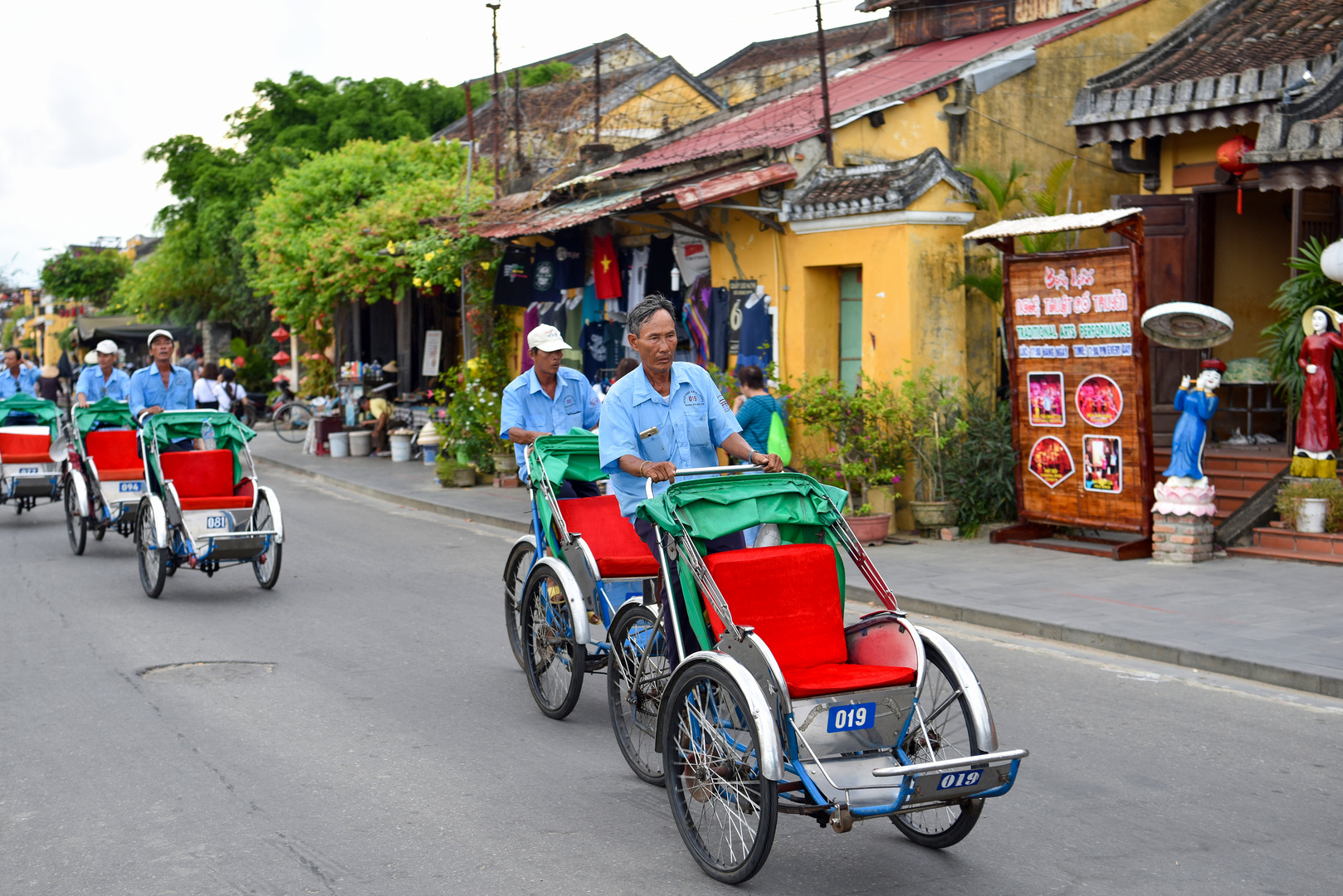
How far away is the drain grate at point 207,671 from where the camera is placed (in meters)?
7.02

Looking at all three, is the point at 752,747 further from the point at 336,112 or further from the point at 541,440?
the point at 336,112

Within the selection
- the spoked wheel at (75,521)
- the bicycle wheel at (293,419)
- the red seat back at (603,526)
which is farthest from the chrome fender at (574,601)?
the bicycle wheel at (293,419)

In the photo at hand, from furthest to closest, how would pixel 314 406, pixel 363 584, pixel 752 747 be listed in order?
pixel 314 406 < pixel 363 584 < pixel 752 747

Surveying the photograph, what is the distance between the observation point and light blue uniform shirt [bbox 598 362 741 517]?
542 centimetres

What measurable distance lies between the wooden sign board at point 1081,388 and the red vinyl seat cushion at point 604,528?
230 inches

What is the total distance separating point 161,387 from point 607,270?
675 centimetres

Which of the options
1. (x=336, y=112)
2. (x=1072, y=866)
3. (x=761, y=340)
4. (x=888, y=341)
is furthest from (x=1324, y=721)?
(x=336, y=112)

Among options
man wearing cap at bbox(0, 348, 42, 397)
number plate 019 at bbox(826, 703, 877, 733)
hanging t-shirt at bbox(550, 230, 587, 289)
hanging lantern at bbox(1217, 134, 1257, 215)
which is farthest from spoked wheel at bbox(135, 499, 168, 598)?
hanging lantern at bbox(1217, 134, 1257, 215)

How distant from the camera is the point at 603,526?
21.4ft

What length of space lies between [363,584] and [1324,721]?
704cm

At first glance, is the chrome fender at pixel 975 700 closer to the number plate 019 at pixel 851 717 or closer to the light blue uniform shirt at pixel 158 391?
the number plate 019 at pixel 851 717

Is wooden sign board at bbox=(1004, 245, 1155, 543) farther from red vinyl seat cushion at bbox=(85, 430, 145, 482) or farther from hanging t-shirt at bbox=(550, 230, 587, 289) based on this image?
red vinyl seat cushion at bbox=(85, 430, 145, 482)

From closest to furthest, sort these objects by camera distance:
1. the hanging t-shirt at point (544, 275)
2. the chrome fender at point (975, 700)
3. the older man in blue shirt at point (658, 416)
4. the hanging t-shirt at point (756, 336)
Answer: the chrome fender at point (975, 700) → the older man in blue shirt at point (658, 416) → the hanging t-shirt at point (756, 336) → the hanging t-shirt at point (544, 275)

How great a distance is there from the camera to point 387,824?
15.7 feet
